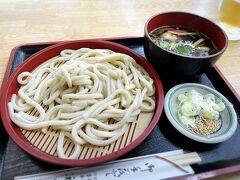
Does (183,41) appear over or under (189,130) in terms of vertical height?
over

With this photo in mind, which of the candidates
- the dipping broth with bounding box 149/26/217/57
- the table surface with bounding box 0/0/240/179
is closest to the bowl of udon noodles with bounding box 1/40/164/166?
the dipping broth with bounding box 149/26/217/57

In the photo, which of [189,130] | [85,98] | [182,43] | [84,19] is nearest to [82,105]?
[85,98]

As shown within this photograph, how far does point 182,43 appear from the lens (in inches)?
42.5

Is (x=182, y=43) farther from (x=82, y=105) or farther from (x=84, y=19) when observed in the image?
(x=84, y=19)

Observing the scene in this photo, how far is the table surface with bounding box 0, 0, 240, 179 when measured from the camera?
4.14 feet

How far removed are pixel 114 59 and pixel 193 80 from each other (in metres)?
0.36

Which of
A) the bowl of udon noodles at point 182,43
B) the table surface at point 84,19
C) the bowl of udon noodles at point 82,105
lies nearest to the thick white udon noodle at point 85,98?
the bowl of udon noodles at point 82,105

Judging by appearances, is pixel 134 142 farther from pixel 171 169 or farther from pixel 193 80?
pixel 193 80

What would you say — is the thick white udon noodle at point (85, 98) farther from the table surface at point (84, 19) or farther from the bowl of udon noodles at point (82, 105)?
the table surface at point (84, 19)

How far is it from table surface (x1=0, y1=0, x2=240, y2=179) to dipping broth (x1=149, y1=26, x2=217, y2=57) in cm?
17

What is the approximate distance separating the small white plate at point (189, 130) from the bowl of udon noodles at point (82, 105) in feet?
0.15

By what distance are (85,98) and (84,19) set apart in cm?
79

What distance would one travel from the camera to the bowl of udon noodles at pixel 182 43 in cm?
92

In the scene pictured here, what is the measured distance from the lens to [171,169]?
→ 729 mm
